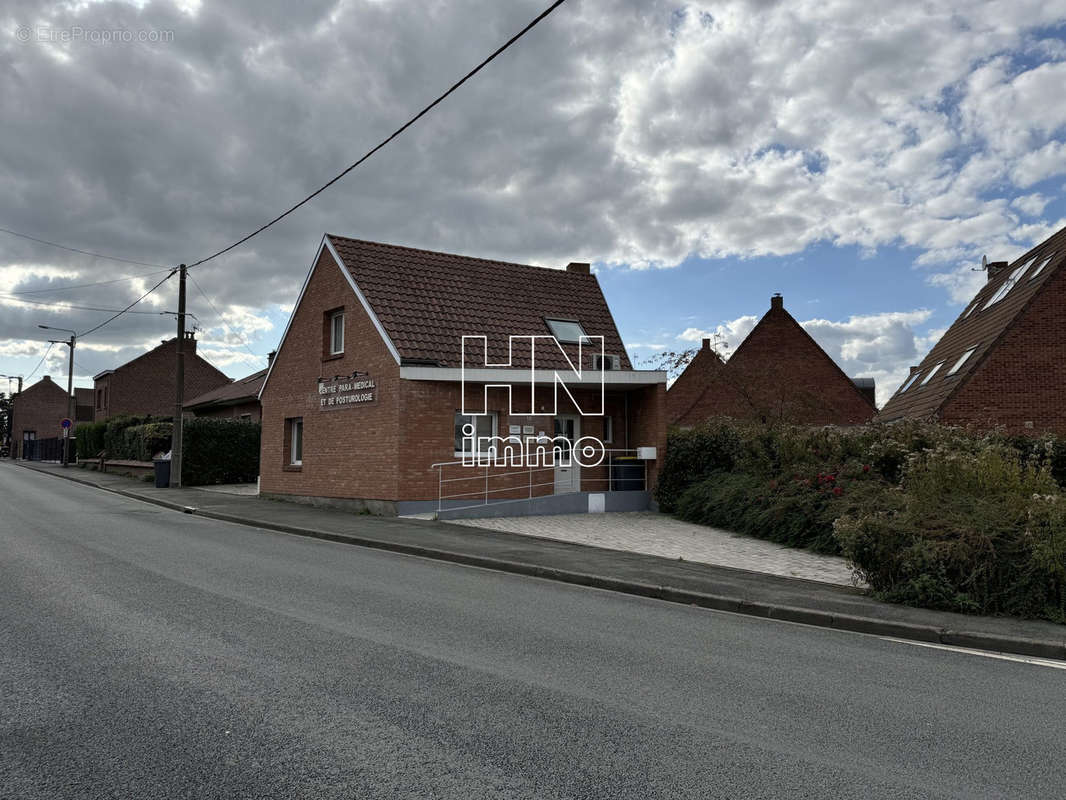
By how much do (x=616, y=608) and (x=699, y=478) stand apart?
10.5 m

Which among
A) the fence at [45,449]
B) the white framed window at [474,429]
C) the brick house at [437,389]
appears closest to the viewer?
the brick house at [437,389]

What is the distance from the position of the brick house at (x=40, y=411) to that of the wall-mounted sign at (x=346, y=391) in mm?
70852

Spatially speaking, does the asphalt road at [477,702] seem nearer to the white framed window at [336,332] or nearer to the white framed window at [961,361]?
the white framed window at [336,332]

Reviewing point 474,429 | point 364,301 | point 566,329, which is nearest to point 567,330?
point 566,329

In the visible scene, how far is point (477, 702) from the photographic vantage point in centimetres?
479

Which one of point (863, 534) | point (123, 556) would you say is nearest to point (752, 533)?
point (863, 534)

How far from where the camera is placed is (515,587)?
9352 millimetres

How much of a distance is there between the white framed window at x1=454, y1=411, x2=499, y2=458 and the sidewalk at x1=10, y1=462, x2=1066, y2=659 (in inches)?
103

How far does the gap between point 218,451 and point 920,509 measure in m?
25.5

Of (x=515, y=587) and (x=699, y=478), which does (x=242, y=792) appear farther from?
(x=699, y=478)

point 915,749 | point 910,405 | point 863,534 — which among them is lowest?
point 915,749

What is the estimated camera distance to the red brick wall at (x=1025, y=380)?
70.0 ft

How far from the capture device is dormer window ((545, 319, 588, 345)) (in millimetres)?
21297

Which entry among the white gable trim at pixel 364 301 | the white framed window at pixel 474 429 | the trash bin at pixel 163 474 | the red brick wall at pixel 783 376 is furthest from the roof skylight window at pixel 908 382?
the trash bin at pixel 163 474
